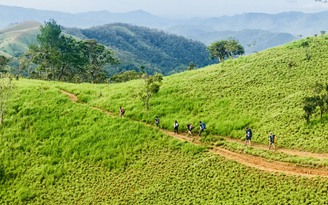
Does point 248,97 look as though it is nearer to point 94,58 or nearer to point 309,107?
point 309,107

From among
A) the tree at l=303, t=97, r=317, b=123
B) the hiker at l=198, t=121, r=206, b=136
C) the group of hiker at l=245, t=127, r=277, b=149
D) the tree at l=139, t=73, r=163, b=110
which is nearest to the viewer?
Answer: the group of hiker at l=245, t=127, r=277, b=149

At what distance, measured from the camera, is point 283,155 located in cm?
3525

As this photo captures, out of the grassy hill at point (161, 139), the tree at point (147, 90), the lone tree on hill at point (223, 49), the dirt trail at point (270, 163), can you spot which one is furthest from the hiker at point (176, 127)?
the lone tree on hill at point (223, 49)

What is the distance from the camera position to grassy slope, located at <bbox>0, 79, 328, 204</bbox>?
3164cm

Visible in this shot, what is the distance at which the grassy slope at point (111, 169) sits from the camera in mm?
31641

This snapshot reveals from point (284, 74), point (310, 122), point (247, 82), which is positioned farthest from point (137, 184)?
point (284, 74)

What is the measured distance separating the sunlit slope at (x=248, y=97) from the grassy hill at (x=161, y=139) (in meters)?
0.14

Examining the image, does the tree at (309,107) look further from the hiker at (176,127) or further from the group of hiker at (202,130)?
the hiker at (176,127)

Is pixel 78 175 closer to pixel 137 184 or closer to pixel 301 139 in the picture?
pixel 137 184

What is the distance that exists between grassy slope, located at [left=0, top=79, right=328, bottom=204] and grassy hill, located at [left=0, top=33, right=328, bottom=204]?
0.37 feet

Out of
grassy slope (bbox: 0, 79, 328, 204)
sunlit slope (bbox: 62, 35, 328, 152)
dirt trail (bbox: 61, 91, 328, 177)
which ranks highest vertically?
sunlit slope (bbox: 62, 35, 328, 152)

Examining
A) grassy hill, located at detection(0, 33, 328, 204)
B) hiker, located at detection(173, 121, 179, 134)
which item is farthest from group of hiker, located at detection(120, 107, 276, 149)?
grassy hill, located at detection(0, 33, 328, 204)

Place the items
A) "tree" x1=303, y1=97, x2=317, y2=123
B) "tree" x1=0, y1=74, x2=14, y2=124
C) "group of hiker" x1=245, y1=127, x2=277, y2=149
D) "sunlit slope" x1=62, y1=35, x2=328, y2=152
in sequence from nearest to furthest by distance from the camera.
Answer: "group of hiker" x1=245, y1=127, x2=277, y2=149, "tree" x1=303, y1=97, x2=317, y2=123, "sunlit slope" x1=62, y1=35, x2=328, y2=152, "tree" x1=0, y1=74, x2=14, y2=124

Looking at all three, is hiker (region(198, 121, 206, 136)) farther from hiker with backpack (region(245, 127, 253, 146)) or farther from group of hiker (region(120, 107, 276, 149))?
hiker with backpack (region(245, 127, 253, 146))
